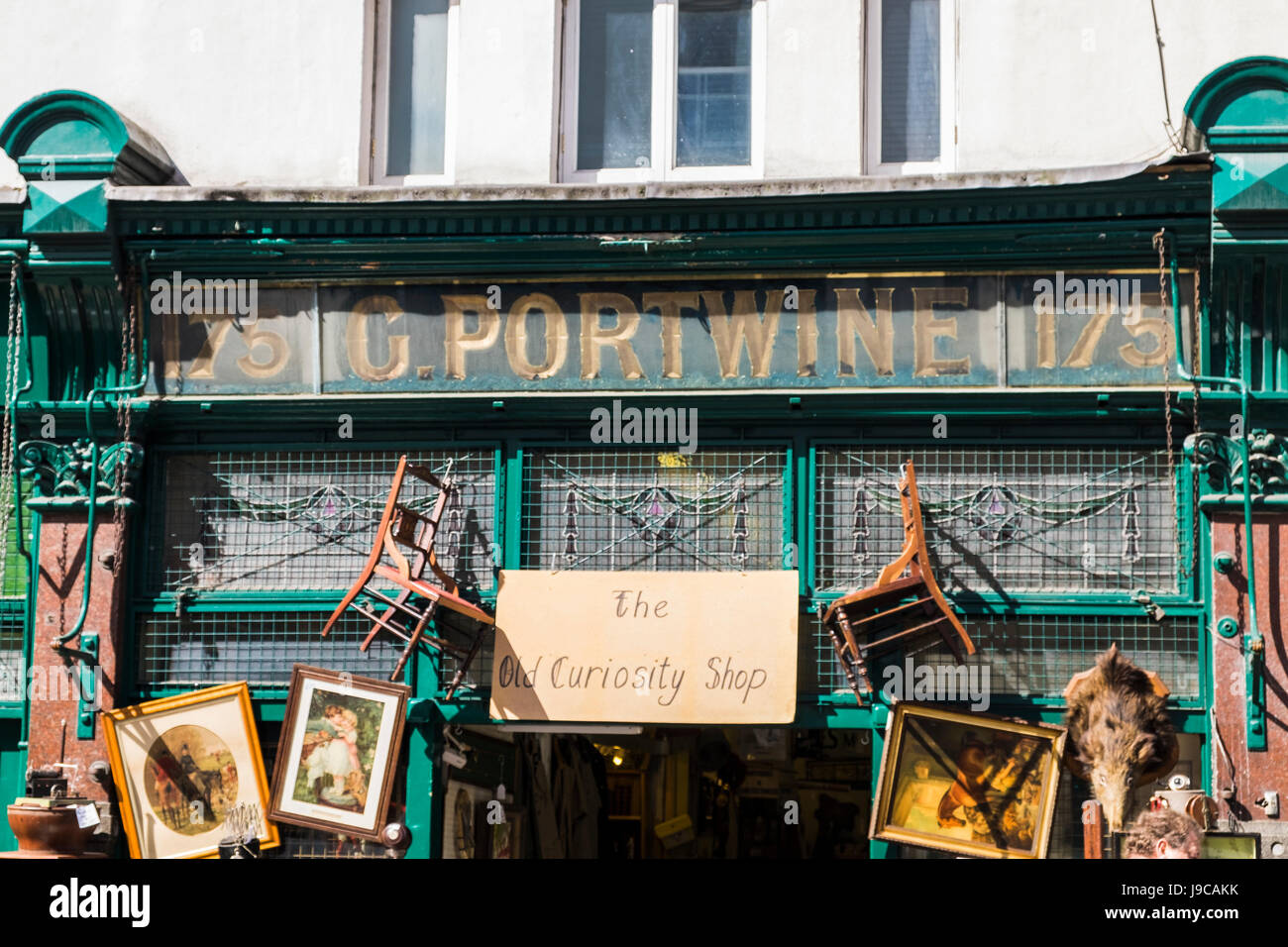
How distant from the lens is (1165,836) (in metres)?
9.25

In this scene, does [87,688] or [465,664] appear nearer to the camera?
[465,664]

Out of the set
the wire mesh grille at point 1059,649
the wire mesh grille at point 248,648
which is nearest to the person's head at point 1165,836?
the wire mesh grille at point 1059,649

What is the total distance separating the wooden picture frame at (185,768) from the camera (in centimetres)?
1073

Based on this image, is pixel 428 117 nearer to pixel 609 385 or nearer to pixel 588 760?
pixel 609 385

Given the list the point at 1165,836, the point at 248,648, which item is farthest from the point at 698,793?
the point at 1165,836

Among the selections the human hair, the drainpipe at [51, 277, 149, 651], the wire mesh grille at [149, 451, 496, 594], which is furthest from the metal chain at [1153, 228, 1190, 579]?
the drainpipe at [51, 277, 149, 651]

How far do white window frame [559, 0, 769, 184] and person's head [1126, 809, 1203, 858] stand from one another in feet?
15.7

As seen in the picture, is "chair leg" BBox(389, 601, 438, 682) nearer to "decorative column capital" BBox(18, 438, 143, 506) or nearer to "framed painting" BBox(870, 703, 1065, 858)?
"decorative column capital" BBox(18, 438, 143, 506)

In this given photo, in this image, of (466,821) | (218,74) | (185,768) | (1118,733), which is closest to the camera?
(1118,733)

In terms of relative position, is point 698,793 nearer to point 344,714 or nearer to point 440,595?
point 344,714

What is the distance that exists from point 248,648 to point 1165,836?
587 centimetres

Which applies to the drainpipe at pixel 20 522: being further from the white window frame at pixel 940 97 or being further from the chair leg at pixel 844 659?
the white window frame at pixel 940 97

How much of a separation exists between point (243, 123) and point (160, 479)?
251 cm

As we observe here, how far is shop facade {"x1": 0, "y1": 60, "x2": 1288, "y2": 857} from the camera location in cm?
1025
